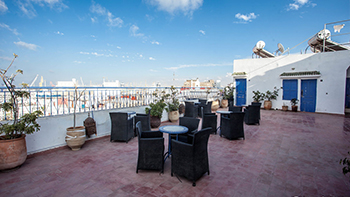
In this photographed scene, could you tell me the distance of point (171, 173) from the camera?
8.87ft

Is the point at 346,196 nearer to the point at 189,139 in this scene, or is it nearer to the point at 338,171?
the point at 338,171

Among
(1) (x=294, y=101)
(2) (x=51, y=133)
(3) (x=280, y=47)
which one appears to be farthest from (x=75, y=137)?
(3) (x=280, y=47)

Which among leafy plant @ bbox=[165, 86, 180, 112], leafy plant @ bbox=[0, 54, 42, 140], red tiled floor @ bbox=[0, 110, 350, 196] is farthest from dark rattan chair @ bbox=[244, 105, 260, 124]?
leafy plant @ bbox=[0, 54, 42, 140]

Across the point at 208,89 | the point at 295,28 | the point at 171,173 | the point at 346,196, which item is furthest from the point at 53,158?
the point at 295,28

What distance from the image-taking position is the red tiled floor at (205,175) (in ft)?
7.60

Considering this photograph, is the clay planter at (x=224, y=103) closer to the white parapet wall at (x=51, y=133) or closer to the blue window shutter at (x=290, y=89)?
the blue window shutter at (x=290, y=89)

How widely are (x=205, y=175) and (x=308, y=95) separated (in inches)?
423

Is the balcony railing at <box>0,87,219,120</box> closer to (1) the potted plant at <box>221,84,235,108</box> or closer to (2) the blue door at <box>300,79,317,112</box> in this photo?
(1) the potted plant at <box>221,84,235,108</box>

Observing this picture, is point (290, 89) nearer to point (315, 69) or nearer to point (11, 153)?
point (315, 69)

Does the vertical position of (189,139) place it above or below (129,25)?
below

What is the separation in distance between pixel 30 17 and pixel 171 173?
905cm

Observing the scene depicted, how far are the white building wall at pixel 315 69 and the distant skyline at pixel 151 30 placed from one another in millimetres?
974

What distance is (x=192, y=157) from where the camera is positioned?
2402 mm

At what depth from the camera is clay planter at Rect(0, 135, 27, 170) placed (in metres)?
2.84
